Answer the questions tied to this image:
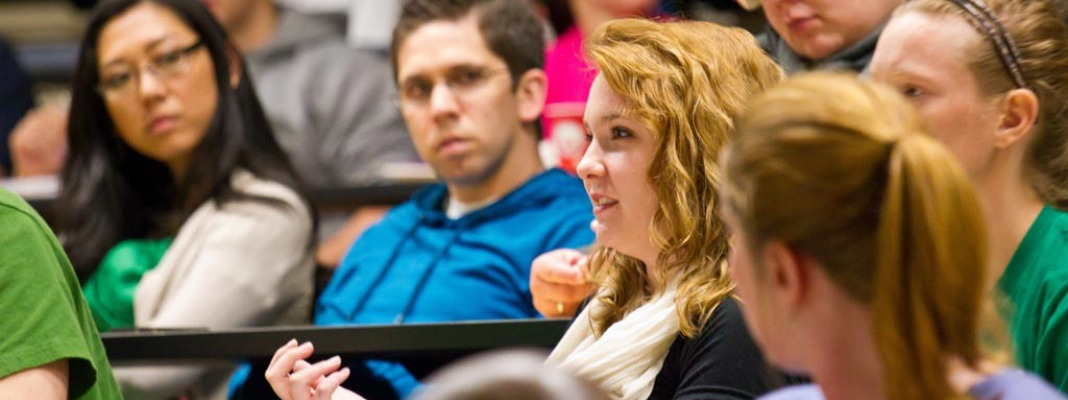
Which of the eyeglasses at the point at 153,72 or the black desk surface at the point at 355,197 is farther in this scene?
the black desk surface at the point at 355,197

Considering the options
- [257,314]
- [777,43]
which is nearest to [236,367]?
[257,314]

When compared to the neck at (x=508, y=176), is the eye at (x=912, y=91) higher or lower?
higher

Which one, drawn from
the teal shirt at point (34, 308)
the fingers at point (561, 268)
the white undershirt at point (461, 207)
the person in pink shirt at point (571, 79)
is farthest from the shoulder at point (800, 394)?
the person in pink shirt at point (571, 79)

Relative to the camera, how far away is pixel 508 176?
9.13 ft

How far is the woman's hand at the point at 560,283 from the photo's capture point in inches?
82.1

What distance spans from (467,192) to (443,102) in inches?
7.2

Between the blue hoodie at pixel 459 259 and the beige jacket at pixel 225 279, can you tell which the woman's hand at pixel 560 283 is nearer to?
the blue hoodie at pixel 459 259

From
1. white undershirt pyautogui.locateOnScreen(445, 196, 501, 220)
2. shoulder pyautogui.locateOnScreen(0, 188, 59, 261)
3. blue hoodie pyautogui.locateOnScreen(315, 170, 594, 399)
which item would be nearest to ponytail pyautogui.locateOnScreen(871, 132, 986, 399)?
shoulder pyautogui.locateOnScreen(0, 188, 59, 261)

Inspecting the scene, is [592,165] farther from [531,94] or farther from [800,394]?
[531,94]

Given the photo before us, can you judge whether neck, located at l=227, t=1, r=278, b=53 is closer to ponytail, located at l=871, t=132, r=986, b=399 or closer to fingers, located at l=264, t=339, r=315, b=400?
fingers, located at l=264, t=339, r=315, b=400

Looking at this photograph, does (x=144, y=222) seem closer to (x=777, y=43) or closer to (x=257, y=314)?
(x=257, y=314)

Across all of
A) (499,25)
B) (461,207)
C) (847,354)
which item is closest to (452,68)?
(499,25)

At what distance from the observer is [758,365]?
5.26 ft

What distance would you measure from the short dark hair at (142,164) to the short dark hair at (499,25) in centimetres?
34
